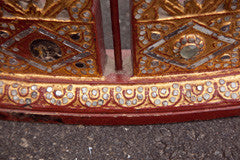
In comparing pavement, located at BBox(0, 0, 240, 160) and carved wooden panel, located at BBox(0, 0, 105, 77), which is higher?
carved wooden panel, located at BBox(0, 0, 105, 77)

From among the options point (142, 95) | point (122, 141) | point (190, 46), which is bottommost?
point (122, 141)

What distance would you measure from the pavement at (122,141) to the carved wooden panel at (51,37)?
0.23m

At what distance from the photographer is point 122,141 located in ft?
3.76

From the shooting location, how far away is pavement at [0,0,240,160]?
3.61 feet

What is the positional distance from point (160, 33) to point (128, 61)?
25 cm

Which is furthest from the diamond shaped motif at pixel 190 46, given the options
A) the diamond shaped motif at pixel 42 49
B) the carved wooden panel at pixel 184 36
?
the diamond shaped motif at pixel 42 49

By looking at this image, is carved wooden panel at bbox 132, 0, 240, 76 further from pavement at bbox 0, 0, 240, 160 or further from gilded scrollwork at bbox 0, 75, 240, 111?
pavement at bbox 0, 0, 240, 160

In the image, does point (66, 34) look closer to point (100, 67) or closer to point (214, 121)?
point (100, 67)

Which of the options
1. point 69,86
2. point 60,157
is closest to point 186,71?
point 69,86

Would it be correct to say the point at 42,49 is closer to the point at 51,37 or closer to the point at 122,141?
the point at 51,37

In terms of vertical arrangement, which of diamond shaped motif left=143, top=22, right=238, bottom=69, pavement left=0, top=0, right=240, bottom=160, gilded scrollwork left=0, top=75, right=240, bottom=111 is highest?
diamond shaped motif left=143, top=22, right=238, bottom=69

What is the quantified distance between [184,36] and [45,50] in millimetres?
465

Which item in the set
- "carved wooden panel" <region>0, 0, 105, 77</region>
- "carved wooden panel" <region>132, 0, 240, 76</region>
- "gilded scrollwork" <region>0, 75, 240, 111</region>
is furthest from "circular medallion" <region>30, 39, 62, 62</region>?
"carved wooden panel" <region>132, 0, 240, 76</region>

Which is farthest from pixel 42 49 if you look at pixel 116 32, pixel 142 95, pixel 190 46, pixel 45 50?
pixel 190 46
